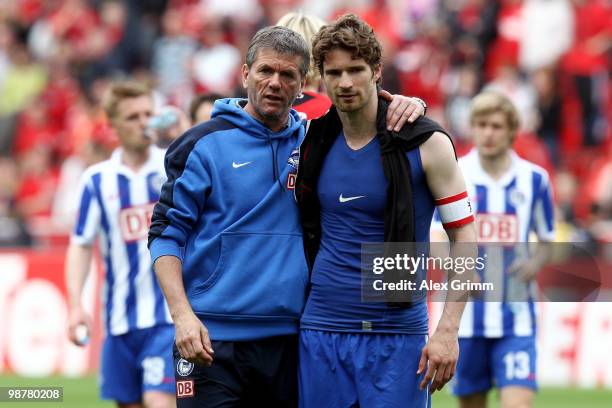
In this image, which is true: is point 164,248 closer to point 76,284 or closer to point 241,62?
point 76,284

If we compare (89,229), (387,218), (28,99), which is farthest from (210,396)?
(28,99)

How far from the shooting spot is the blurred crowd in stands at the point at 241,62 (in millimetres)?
16234

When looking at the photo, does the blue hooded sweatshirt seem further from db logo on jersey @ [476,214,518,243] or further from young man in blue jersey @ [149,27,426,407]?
db logo on jersey @ [476,214,518,243]

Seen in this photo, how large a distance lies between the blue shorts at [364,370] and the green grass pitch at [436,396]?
18.0 ft

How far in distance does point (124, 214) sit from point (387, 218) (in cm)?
332

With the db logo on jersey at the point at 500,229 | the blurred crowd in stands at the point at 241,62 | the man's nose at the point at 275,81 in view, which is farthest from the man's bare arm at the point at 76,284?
the blurred crowd in stands at the point at 241,62

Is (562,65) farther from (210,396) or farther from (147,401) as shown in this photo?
(210,396)

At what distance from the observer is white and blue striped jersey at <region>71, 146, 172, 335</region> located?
27.5 ft

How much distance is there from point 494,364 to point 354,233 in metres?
3.34

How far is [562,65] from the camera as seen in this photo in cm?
1667

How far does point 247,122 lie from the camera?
19.5 ft

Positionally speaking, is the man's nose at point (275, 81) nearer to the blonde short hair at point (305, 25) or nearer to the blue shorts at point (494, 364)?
the blonde short hair at point (305, 25)

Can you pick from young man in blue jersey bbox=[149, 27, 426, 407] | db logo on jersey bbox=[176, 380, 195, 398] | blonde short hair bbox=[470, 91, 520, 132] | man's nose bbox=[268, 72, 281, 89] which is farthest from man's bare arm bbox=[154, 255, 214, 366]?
blonde short hair bbox=[470, 91, 520, 132]

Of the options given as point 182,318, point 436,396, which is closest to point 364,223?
point 182,318
